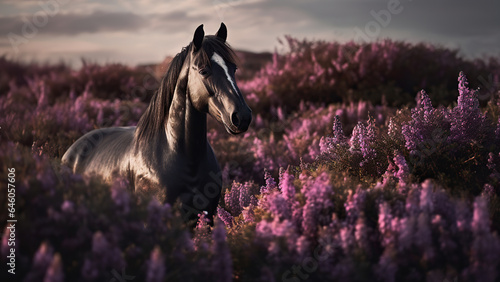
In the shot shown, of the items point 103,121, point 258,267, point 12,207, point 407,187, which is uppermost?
point 103,121

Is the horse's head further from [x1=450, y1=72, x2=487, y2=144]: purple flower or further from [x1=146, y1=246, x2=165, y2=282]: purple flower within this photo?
[x1=450, y1=72, x2=487, y2=144]: purple flower

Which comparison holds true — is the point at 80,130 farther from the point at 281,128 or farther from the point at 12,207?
the point at 12,207

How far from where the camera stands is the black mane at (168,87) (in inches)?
141

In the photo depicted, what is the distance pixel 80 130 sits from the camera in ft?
25.7

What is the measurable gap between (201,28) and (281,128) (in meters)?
6.33

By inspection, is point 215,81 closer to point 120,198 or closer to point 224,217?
point 120,198

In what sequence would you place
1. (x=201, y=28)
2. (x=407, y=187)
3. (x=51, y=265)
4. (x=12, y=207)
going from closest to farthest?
(x=51, y=265) < (x=12, y=207) < (x=407, y=187) < (x=201, y=28)

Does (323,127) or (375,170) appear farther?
(323,127)

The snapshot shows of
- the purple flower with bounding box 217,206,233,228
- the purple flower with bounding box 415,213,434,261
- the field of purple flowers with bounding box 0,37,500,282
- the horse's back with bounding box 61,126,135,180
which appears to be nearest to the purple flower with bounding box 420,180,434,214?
the field of purple flowers with bounding box 0,37,500,282

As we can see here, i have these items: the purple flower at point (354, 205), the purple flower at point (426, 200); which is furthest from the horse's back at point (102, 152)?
the purple flower at point (426, 200)

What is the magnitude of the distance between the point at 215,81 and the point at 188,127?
52 cm

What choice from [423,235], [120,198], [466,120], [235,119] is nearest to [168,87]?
[235,119]

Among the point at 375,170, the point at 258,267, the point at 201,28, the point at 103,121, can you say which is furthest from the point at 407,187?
the point at 103,121

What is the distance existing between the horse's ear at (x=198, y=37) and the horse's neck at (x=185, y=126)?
10.4 inches
